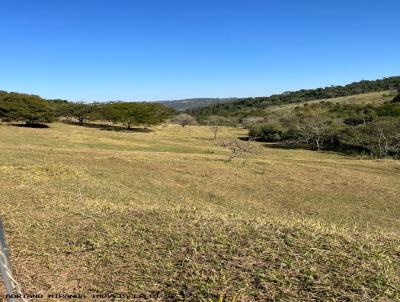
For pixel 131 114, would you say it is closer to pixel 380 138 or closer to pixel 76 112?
pixel 76 112

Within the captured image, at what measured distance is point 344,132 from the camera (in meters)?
52.0

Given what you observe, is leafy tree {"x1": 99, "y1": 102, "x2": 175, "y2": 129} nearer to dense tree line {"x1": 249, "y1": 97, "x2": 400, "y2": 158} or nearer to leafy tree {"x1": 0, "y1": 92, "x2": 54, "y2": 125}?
leafy tree {"x1": 0, "y1": 92, "x2": 54, "y2": 125}

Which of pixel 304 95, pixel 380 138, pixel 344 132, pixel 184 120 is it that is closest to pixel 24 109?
pixel 184 120

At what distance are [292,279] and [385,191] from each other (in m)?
17.9

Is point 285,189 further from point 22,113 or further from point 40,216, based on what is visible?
point 22,113

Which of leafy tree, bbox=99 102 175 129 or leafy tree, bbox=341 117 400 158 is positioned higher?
leafy tree, bbox=99 102 175 129

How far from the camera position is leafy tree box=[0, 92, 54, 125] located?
52.0 metres

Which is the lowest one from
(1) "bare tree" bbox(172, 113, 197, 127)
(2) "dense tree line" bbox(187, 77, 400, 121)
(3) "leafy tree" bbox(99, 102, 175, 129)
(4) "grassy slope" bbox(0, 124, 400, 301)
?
(4) "grassy slope" bbox(0, 124, 400, 301)

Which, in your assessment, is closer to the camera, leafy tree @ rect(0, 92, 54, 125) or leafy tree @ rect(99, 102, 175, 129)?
leafy tree @ rect(0, 92, 54, 125)

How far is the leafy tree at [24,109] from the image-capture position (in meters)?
52.0

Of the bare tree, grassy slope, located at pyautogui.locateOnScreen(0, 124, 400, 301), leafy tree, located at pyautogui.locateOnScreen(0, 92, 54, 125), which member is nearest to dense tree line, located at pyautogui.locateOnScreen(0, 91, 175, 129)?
leafy tree, located at pyautogui.locateOnScreen(0, 92, 54, 125)

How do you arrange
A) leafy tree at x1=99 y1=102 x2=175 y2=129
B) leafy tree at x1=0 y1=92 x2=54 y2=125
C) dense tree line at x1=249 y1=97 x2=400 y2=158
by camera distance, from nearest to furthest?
dense tree line at x1=249 y1=97 x2=400 y2=158 → leafy tree at x1=0 y1=92 x2=54 y2=125 → leafy tree at x1=99 y1=102 x2=175 y2=129

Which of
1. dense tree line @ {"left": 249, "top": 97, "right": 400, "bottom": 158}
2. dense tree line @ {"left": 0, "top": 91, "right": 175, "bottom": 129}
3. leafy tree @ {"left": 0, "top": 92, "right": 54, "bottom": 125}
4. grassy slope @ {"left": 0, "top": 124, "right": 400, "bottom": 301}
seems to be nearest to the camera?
grassy slope @ {"left": 0, "top": 124, "right": 400, "bottom": 301}

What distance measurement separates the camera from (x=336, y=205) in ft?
55.4
